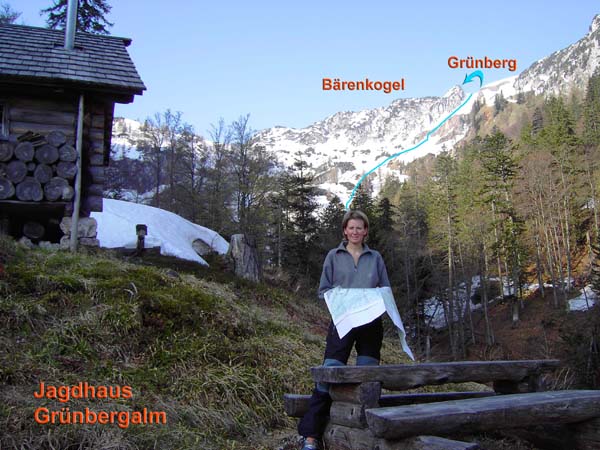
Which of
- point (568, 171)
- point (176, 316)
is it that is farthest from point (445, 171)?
point (176, 316)

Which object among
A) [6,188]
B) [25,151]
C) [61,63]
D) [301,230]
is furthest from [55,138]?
[301,230]

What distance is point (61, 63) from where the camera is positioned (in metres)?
10.6

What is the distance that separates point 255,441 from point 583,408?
2555 millimetres

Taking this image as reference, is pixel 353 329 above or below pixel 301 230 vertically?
below

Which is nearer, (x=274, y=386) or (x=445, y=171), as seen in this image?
(x=274, y=386)

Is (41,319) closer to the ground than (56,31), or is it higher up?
closer to the ground

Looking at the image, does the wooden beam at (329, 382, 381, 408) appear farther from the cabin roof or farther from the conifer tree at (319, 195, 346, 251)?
the conifer tree at (319, 195, 346, 251)

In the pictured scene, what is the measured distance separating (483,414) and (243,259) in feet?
34.7

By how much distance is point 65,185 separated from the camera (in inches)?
393

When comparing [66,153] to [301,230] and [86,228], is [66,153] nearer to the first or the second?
[86,228]

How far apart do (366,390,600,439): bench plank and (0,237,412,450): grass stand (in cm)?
162

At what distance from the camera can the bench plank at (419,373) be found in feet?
11.6

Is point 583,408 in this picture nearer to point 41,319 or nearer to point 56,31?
point 41,319

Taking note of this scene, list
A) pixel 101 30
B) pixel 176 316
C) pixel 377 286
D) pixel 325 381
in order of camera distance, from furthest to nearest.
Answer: pixel 101 30, pixel 176 316, pixel 377 286, pixel 325 381
